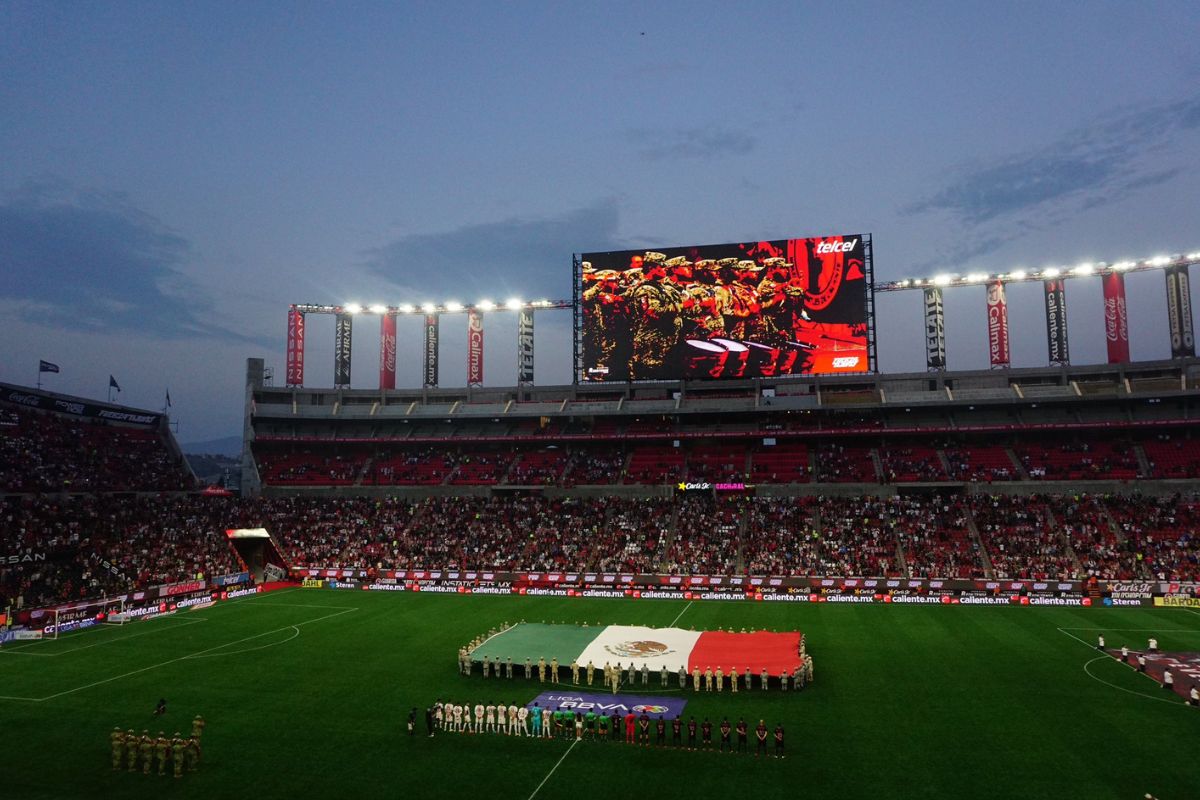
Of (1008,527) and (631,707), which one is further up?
(1008,527)

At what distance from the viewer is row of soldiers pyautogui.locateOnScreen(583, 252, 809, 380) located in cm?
6619

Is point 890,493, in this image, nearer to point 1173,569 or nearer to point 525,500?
point 1173,569

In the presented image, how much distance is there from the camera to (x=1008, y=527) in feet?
196

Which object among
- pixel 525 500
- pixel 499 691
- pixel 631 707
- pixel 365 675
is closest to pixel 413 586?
pixel 525 500

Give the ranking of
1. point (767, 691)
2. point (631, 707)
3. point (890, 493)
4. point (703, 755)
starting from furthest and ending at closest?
point (890, 493)
point (767, 691)
point (631, 707)
point (703, 755)

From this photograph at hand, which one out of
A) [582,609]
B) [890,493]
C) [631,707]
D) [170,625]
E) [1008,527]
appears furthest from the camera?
[890,493]

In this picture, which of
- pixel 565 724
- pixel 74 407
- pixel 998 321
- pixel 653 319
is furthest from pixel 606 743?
pixel 74 407

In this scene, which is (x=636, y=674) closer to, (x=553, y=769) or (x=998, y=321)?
(x=553, y=769)

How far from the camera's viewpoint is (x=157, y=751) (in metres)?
24.2

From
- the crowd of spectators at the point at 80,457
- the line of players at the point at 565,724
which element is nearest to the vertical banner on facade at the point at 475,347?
the crowd of spectators at the point at 80,457

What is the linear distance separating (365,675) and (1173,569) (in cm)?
5118

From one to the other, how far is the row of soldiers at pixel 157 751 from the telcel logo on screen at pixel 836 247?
5694 centimetres

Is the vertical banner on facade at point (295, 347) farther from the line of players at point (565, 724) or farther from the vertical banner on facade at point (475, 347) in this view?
the line of players at point (565, 724)

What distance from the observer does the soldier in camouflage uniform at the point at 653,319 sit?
67812mm
